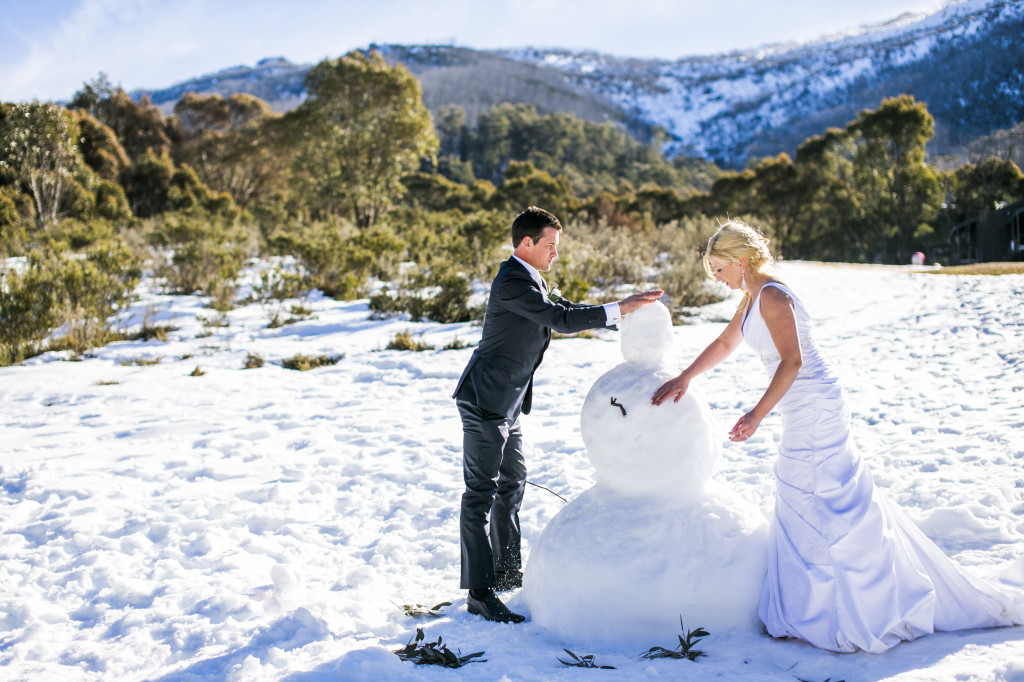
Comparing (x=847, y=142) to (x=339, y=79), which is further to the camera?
(x=847, y=142)

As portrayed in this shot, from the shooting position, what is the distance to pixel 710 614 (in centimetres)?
242

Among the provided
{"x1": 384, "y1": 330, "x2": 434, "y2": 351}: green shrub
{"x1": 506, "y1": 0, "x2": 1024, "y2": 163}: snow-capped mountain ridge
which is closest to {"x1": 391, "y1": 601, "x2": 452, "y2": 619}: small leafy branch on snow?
{"x1": 384, "y1": 330, "x2": 434, "y2": 351}: green shrub

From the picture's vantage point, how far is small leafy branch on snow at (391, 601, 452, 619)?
291 cm

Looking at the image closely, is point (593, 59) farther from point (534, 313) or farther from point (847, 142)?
point (534, 313)

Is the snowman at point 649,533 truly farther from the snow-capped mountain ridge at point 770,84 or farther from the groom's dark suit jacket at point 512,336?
the snow-capped mountain ridge at point 770,84

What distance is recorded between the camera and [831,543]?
2.38 metres

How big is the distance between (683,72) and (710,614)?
178902mm

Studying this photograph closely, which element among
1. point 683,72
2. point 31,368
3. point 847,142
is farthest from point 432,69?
point 31,368

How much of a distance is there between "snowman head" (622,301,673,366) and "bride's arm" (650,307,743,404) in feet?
0.43

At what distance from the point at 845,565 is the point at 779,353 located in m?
0.80

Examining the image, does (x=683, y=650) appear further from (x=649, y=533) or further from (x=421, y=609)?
(x=421, y=609)

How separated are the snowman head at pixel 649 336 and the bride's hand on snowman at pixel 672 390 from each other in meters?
0.16

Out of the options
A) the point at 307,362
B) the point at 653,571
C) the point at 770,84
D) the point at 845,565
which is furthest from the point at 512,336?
the point at 770,84

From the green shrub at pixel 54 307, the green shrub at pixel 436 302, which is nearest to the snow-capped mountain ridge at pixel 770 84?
the green shrub at pixel 436 302
